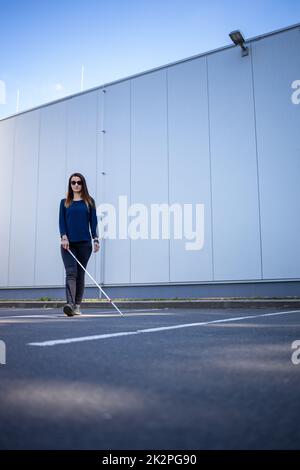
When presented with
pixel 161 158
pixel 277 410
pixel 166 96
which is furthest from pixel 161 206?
pixel 277 410

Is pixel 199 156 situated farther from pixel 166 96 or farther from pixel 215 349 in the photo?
pixel 215 349

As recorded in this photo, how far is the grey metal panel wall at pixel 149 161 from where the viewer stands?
38.8ft

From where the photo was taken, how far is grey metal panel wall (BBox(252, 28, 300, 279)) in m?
10.2

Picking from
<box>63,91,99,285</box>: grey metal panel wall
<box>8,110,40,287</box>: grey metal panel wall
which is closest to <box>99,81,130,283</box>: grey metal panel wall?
<box>63,91,99,285</box>: grey metal panel wall

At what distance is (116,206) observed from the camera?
1259cm

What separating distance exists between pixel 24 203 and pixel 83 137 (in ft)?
9.96

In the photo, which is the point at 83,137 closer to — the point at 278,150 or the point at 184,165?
the point at 184,165

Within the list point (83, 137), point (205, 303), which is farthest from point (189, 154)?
point (205, 303)

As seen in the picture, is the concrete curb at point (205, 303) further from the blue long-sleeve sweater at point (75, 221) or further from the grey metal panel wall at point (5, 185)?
the grey metal panel wall at point (5, 185)

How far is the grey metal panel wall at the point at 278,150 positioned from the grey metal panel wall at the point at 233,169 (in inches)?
8.7

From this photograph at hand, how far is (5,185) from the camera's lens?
15.1 meters

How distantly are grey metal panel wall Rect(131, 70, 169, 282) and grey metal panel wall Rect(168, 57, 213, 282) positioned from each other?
228mm

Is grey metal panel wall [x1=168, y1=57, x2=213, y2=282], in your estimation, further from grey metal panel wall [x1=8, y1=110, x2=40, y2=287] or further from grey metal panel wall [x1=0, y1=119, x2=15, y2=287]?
grey metal panel wall [x1=0, y1=119, x2=15, y2=287]

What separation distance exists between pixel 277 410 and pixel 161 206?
10775mm
